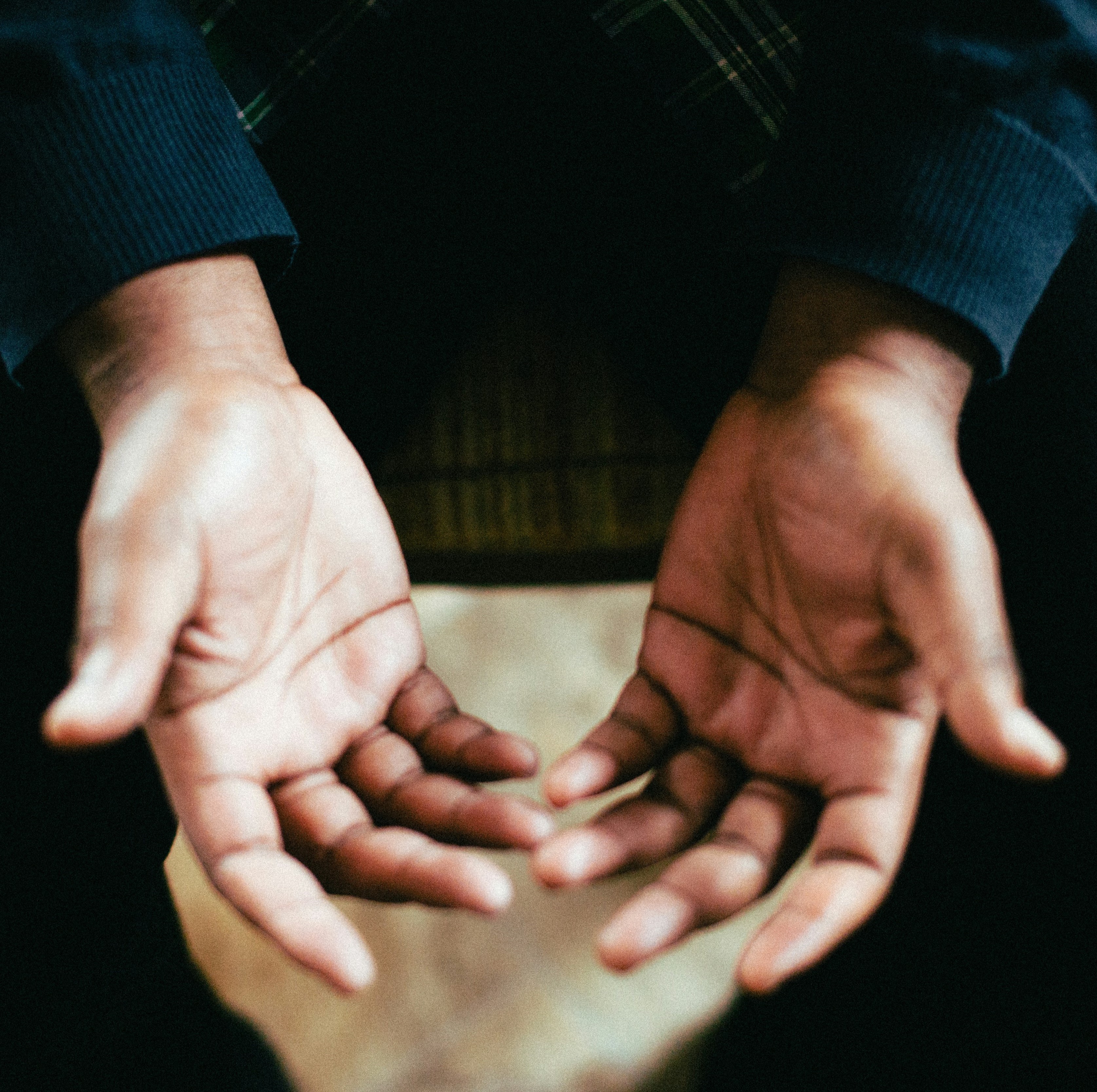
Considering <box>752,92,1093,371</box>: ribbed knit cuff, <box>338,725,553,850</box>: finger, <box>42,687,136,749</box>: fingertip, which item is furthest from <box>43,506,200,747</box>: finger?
<box>752,92,1093,371</box>: ribbed knit cuff

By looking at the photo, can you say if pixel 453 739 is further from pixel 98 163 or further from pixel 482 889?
pixel 98 163

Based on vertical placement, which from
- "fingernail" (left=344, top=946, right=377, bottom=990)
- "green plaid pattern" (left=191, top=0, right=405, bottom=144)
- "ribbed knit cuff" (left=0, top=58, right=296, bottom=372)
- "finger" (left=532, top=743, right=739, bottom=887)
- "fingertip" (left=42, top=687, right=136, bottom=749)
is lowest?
"finger" (left=532, top=743, right=739, bottom=887)

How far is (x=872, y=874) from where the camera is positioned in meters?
0.37

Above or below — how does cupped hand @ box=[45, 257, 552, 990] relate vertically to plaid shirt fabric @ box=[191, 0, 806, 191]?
below

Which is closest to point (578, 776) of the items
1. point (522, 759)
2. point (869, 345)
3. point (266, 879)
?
point (522, 759)

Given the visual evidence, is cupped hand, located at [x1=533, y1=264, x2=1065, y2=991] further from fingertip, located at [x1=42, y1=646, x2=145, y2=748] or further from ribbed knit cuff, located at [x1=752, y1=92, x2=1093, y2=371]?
fingertip, located at [x1=42, y1=646, x2=145, y2=748]

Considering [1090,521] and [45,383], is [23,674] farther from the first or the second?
[1090,521]

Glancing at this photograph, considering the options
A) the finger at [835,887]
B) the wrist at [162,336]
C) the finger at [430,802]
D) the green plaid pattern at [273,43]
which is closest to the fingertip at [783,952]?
the finger at [835,887]

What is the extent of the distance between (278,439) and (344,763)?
6.7 inches

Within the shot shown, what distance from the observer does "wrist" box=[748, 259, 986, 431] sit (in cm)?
47

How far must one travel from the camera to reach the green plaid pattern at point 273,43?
0.53 m

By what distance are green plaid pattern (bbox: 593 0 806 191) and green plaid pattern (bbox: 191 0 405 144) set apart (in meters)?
0.14

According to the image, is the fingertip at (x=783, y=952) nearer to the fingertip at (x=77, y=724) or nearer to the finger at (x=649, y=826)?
the finger at (x=649, y=826)

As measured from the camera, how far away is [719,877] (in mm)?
383
